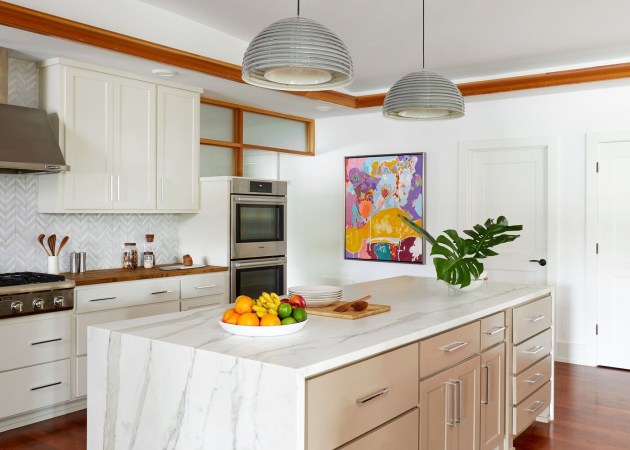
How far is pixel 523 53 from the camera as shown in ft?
15.6

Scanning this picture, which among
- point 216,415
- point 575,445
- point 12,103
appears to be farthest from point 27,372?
point 575,445

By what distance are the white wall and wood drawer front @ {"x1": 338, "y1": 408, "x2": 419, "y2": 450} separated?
3.54 m

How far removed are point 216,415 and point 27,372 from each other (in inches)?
89.4

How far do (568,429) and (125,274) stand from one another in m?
3.07

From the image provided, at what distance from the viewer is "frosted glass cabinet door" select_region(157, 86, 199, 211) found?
467 cm

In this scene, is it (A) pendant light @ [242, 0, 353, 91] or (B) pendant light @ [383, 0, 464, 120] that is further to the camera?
(B) pendant light @ [383, 0, 464, 120]

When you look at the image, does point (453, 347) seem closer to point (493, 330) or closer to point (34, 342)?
point (493, 330)

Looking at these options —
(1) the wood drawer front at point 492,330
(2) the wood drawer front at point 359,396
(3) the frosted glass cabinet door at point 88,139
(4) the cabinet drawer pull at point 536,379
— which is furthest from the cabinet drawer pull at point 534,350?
(3) the frosted glass cabinet door at point 88,139

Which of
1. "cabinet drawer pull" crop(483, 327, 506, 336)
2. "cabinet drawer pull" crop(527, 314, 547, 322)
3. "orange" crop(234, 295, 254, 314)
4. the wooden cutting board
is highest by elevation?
"orange" crop(234, 295, 254, 314)

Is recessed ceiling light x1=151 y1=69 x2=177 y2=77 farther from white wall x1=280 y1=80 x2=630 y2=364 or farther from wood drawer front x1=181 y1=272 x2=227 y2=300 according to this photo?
white wall x1=280 y1=80 x2=630 y2=364

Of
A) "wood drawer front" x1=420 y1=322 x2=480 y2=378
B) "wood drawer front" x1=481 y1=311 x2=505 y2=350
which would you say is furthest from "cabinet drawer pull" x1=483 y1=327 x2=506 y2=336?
"wood drawer front" x1=420 y1=322 x2=480 y2=378

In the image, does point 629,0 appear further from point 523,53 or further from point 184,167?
point 184,167

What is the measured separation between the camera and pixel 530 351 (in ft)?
11.3

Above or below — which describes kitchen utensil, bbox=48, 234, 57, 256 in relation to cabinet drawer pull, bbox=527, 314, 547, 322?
above
